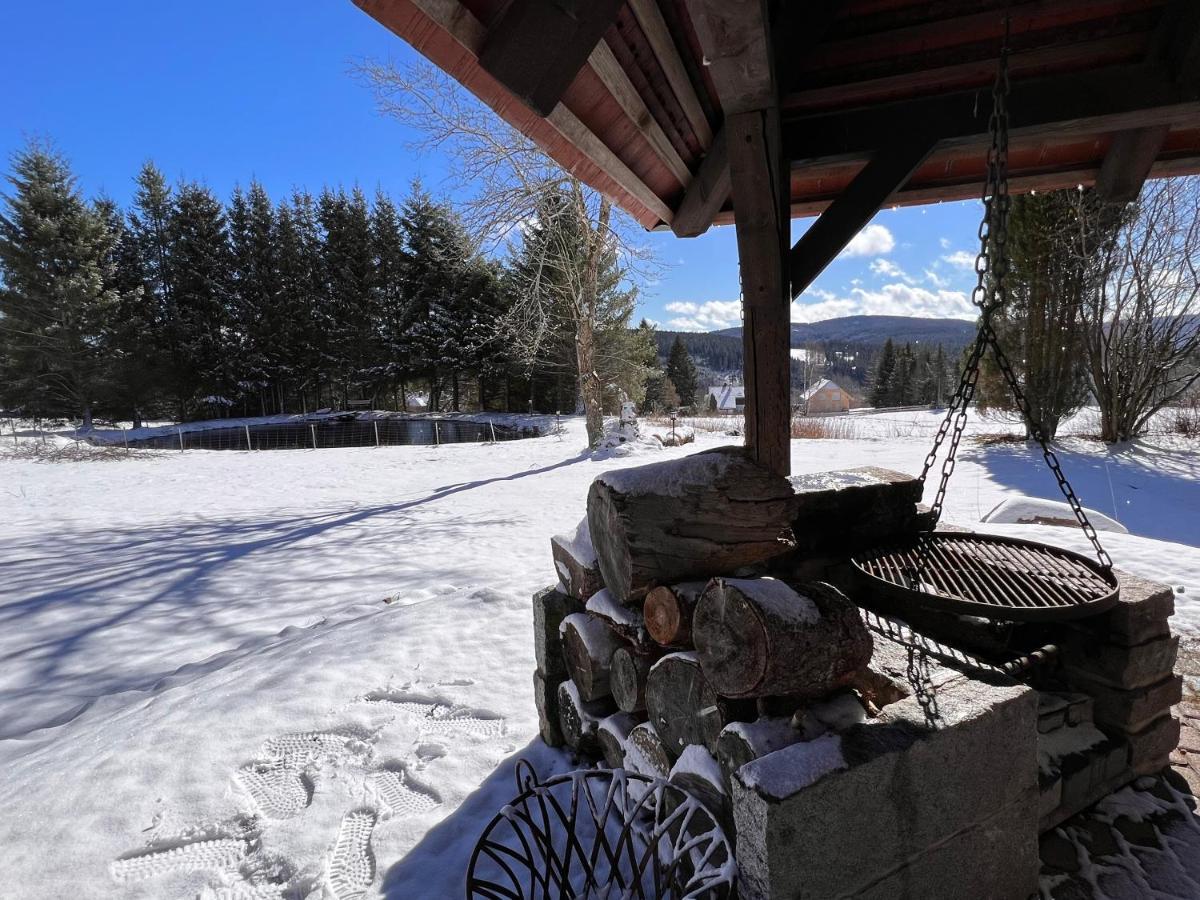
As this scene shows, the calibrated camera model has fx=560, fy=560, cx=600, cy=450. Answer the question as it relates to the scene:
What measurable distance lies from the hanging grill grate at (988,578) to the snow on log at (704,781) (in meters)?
1.07

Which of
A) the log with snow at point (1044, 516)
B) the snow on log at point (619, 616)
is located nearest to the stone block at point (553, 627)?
the snow on log at point (619, 616)

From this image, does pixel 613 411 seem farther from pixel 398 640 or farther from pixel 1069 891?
pixel 1069 891

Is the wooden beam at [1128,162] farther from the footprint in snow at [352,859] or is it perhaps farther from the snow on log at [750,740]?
the footprint in snow at [352,859]

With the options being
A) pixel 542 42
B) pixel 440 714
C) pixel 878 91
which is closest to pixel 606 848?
pixel 440 714

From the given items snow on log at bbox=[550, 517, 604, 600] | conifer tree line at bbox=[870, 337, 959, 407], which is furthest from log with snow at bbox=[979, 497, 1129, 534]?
conifer tree line at bbox=[870, 337, 959, 407]

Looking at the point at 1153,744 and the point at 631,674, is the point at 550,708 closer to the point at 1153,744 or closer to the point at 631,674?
the point at 631,674

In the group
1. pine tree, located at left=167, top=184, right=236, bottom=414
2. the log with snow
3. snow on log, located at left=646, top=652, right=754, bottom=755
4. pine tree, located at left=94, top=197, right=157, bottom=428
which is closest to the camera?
snow on log, located at left=646, top=652, right=754, bottom=755

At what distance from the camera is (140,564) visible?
5586 mm

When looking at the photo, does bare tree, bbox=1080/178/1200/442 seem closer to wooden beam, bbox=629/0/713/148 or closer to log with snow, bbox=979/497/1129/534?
log with snow, bbox=979/497/1129/534

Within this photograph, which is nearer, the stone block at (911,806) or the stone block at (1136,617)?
the stone block at (911,806)

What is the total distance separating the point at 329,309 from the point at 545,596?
28.8m

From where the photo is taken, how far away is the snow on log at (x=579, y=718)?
2.31 meters

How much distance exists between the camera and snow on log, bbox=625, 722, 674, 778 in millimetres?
1902

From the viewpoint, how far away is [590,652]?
7.36 ft
